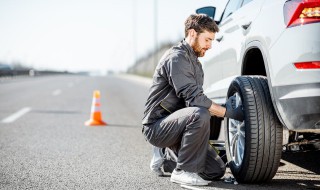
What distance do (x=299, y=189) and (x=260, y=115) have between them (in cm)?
72

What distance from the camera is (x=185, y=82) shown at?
3791 millimetres

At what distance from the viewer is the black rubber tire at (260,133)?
3572mm

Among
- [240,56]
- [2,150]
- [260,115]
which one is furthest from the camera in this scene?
[2,150]

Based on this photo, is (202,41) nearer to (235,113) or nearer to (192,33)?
(192,33)

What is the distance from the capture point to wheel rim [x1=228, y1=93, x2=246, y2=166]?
153 inches

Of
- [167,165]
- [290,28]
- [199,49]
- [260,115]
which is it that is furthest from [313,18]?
[167,165]

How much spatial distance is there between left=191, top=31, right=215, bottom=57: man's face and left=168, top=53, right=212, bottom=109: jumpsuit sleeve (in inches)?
7.5

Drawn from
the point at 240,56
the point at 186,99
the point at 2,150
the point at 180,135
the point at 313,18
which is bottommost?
the point at 2,150

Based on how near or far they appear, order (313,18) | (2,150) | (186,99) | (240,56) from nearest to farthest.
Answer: (313,18), (186,99), (240,56), (2,150)

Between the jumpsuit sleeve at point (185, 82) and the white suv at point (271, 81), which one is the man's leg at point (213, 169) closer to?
the white suv at point (271, 81)

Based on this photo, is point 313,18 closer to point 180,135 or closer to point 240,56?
point 240,56

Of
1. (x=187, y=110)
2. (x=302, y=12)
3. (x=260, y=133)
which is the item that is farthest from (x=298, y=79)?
(x=187, y=110)

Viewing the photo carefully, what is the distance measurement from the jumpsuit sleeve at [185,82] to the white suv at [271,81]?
1.13 ft

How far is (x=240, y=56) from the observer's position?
13.9 feet
